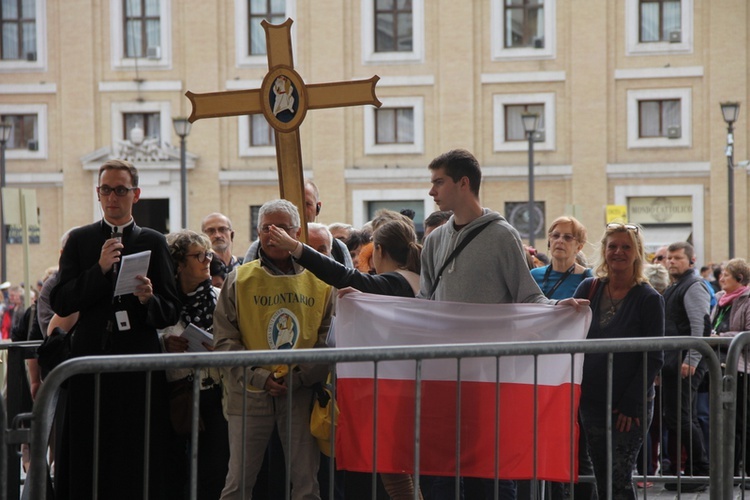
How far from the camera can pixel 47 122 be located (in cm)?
3609

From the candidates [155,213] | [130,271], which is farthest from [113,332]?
[155,213]

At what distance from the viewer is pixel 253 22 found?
36.1 m

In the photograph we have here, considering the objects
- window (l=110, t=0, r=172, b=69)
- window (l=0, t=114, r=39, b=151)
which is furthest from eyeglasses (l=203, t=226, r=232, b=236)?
window (l=0, t=114, r=39, b=151)

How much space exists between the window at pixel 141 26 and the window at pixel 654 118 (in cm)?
1583

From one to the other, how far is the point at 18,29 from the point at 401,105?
13.2 meters

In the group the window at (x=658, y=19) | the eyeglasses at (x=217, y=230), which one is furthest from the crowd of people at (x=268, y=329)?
the window at (x=658, y=19)

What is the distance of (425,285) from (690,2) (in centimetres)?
3130

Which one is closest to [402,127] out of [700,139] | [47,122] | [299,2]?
[299,2]

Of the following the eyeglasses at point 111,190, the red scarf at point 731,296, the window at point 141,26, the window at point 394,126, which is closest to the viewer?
the eyeglasses at point 111,190

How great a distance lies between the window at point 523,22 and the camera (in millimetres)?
35188

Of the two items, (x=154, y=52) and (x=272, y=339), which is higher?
(x=154, y=52)

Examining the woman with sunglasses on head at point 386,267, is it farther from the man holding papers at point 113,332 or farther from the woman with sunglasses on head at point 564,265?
the woman with sunglasses on head at point 564,265

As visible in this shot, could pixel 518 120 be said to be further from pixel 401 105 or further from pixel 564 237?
pixel 564 237

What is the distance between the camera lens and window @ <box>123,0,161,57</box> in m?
36.0
